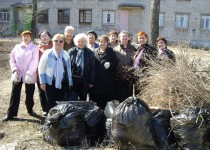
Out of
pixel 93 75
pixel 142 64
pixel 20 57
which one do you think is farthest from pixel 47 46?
pixel 142 64

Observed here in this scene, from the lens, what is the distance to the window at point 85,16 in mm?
31719

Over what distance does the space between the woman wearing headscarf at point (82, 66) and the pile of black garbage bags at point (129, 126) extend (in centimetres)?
78

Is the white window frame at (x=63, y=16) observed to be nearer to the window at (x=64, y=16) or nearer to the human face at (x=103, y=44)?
the window at (x=64, y=16)

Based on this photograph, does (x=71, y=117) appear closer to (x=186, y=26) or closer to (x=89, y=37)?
(x=89, y=37)

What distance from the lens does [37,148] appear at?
4.36 metres

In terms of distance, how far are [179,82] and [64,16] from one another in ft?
95.3

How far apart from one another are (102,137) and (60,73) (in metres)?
1.30

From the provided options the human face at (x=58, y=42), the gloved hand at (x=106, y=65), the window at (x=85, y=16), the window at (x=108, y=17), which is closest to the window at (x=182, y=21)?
the window at (x=108, y=17)

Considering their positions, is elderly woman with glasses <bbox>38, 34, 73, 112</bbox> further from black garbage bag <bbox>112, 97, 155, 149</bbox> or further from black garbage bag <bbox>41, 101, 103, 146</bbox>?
black garbage bag <bbox>112, 97, 155, 149</bbox>

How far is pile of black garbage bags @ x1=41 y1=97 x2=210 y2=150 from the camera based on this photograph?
13.0ft

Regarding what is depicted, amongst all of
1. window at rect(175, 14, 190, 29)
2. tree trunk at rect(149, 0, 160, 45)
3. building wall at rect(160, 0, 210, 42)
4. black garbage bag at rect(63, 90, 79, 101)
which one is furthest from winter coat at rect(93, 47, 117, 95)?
window at rect(175, 14, 190, 29)

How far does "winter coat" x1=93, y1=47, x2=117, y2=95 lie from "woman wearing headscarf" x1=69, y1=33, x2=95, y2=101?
167 mm

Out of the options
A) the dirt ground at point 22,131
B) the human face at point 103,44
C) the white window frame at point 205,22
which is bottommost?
the dirt ground at point 22,131

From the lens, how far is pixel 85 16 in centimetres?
3184
